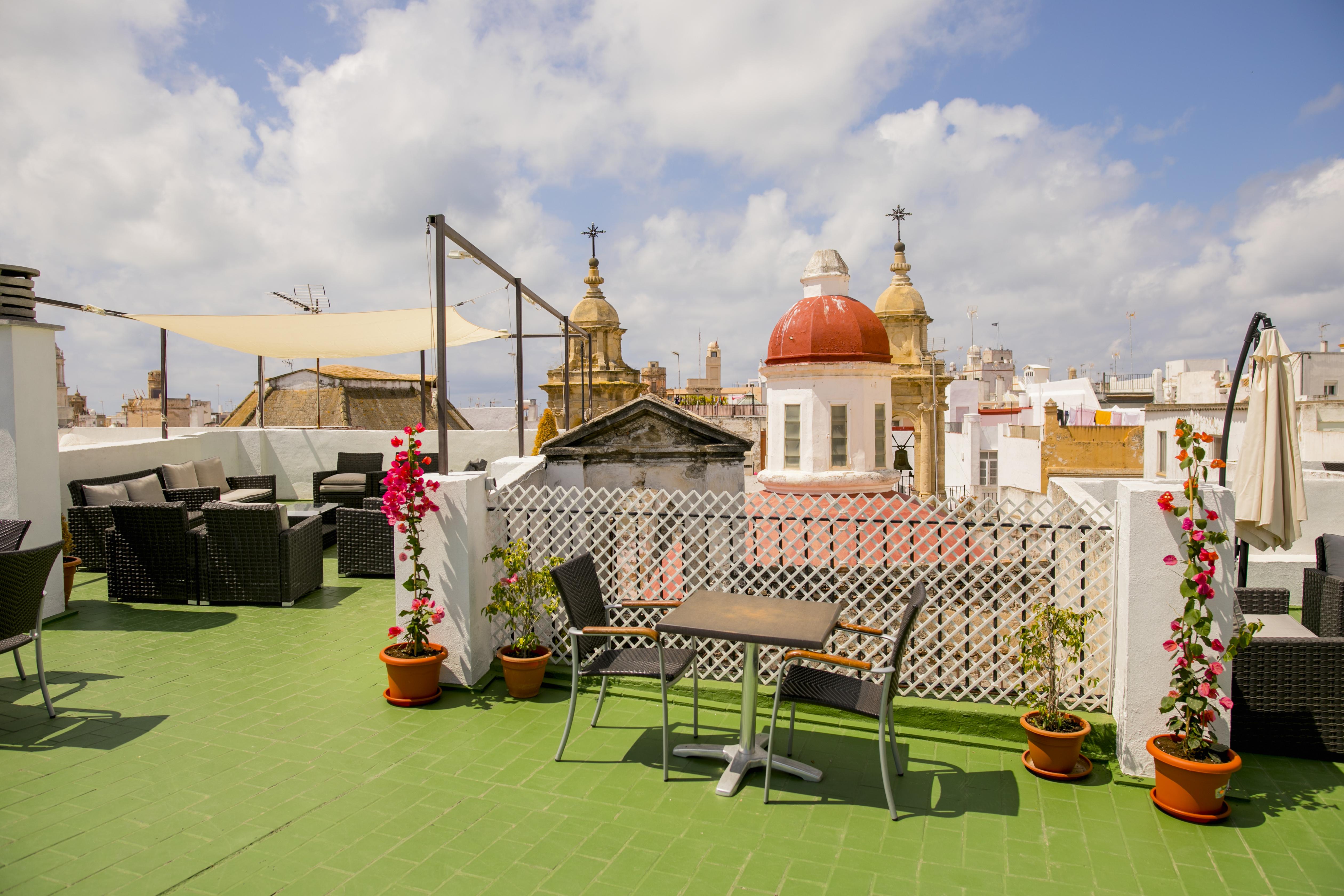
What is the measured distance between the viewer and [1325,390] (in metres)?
30.3

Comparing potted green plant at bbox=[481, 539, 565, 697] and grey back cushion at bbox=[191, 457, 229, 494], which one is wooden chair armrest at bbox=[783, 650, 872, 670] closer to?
potted green plant at bbox=[481, 539, 565, 697]

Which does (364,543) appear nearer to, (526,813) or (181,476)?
(181,476)

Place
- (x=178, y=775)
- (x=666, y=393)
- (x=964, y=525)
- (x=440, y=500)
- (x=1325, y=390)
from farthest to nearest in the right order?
1. (x=666, y=393)
2. (x=1325, y=390)
3. (x=440, y=500)
4. (x=964, y=525)
5. (x=178, y=775)

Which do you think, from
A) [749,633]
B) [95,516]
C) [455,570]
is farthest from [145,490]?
[749,633]

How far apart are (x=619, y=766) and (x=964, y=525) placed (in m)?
2.32

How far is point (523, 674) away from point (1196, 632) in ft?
11.8

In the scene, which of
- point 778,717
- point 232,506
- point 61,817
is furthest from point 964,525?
point 232,506

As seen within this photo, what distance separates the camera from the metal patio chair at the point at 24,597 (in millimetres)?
3693

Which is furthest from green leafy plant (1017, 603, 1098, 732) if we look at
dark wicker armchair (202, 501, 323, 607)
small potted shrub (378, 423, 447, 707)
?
Result: dark wicker armchair (202, 501, 323, 607)

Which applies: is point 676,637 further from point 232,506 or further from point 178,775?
point 232,506

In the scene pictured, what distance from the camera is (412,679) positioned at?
4379mm

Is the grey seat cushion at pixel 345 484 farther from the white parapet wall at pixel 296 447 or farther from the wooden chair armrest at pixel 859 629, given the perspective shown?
the wooden chair armrest at pixel 859 629

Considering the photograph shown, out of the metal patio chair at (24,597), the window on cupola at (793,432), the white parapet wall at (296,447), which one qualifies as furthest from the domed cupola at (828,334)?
the metal patio chair at (24,597)

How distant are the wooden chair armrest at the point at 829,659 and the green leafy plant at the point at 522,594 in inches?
65.8
